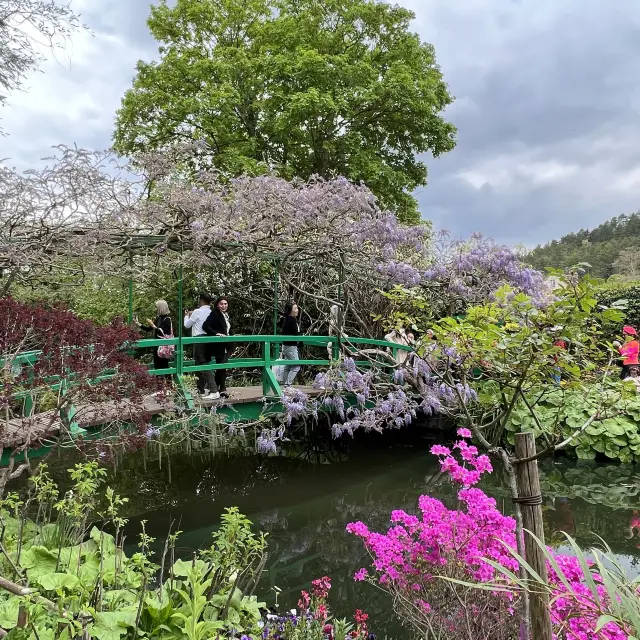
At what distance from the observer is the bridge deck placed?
430cm

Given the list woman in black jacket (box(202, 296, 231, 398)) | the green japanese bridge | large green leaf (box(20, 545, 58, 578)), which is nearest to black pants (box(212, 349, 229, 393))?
woman in black jacket (box(202, 296, 231, 398))

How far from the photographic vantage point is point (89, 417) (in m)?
5.53

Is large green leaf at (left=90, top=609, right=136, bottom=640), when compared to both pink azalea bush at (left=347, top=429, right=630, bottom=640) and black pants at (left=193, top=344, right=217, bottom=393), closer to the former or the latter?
pink azalea bush at (left=347, top=429, right=630, bottom=640)

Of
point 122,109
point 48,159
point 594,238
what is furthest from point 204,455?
point 594,238

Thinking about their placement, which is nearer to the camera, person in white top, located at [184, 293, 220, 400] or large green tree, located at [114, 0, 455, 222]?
person in white top, located at [184, 293, 220, 400]

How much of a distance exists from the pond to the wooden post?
258 cm

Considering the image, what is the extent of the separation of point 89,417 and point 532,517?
4.68m

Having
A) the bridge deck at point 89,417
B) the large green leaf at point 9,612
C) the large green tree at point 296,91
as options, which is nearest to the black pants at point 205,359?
the bridge deck at point 89,417

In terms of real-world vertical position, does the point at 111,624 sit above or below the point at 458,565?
above

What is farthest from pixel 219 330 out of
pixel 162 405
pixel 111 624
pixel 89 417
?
pixel 111 624

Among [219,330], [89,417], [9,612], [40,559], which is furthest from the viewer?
[219,330]

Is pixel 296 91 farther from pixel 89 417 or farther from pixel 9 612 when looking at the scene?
pixel 9 612

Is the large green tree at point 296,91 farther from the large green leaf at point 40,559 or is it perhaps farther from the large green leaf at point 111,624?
the large green leaf at point 111,624

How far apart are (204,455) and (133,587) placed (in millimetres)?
6412
